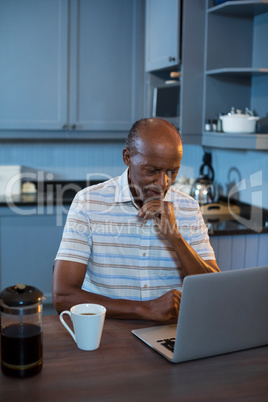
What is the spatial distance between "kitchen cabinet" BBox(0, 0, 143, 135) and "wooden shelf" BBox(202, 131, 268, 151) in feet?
A: 3.30

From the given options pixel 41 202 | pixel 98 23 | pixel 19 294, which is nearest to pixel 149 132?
pixel 19 294

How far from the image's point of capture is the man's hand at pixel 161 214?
176cm

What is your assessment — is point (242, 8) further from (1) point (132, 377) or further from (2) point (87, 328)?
(1) point (132, 377)

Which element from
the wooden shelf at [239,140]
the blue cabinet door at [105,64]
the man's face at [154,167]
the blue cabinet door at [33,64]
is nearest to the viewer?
the man's face at [154,167]

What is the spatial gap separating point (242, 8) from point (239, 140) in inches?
29.5

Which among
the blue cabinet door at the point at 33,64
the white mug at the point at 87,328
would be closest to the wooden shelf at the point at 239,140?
the blue cabinet door at the point at 33,64

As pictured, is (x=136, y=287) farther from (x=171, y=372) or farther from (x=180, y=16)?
(x=180, y=16)

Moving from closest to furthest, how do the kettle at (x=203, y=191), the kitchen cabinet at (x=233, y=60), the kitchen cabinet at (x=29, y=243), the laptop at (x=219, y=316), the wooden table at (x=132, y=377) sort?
the wooden table at (x=132, y=377)
the laptop at (x=219, y=316)
the kitchen cabinet at (x=233, y=60)
the kettle at (x=203, y=191)
the kitchen cabinet at (x=29, y=243)

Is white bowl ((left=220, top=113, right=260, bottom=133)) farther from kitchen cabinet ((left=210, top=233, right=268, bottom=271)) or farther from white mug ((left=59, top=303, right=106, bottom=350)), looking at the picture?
white mug ((left=59, top=303, right=106, bottom=350))

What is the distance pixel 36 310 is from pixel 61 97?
274 cm

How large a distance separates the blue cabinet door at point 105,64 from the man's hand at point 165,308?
2435 millimetres

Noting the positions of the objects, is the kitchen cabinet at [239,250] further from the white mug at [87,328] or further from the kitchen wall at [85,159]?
the white mug at [87,328]

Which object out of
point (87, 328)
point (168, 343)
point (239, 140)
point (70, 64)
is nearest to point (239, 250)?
point (239, 140)

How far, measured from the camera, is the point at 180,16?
3150mm
